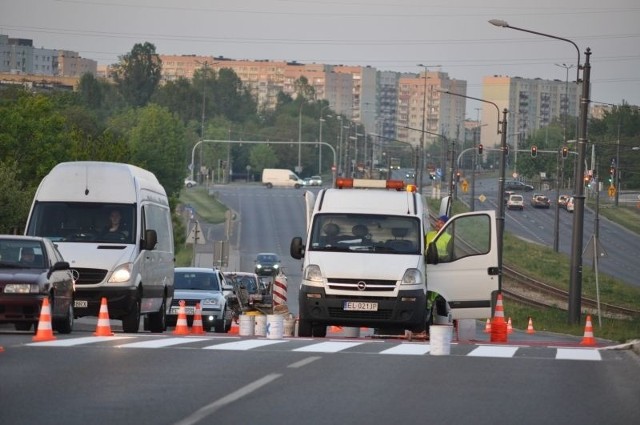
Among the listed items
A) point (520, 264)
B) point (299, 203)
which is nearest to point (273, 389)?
point (520, 264)

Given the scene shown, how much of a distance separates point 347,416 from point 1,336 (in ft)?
36.0

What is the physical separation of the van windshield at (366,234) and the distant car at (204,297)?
409 inches

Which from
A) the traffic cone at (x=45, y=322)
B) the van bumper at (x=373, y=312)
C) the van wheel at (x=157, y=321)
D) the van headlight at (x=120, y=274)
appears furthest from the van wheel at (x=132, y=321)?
the traffic cone at (x=45, y=322)

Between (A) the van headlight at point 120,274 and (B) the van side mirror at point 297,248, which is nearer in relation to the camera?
(B) the van side mirror at point 297,248

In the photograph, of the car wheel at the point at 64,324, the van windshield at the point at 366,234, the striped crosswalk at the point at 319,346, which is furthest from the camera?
the van windshield at the point at 366,234

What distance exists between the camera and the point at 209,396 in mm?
14289

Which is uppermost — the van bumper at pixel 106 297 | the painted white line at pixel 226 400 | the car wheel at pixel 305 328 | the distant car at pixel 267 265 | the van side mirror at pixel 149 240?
the van side mirror at pixel 149 240

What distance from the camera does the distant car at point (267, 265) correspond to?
91188 millimetres

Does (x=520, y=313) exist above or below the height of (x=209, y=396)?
below

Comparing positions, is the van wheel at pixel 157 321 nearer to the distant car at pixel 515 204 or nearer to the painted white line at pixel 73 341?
the painted white line at pixel 73 341

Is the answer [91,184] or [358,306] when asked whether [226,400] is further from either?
[91,184]

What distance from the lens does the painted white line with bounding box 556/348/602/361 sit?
21.0 meters

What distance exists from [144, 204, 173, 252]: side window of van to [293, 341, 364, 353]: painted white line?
7.58m

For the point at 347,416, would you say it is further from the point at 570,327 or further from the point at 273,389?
the point at 570,327
